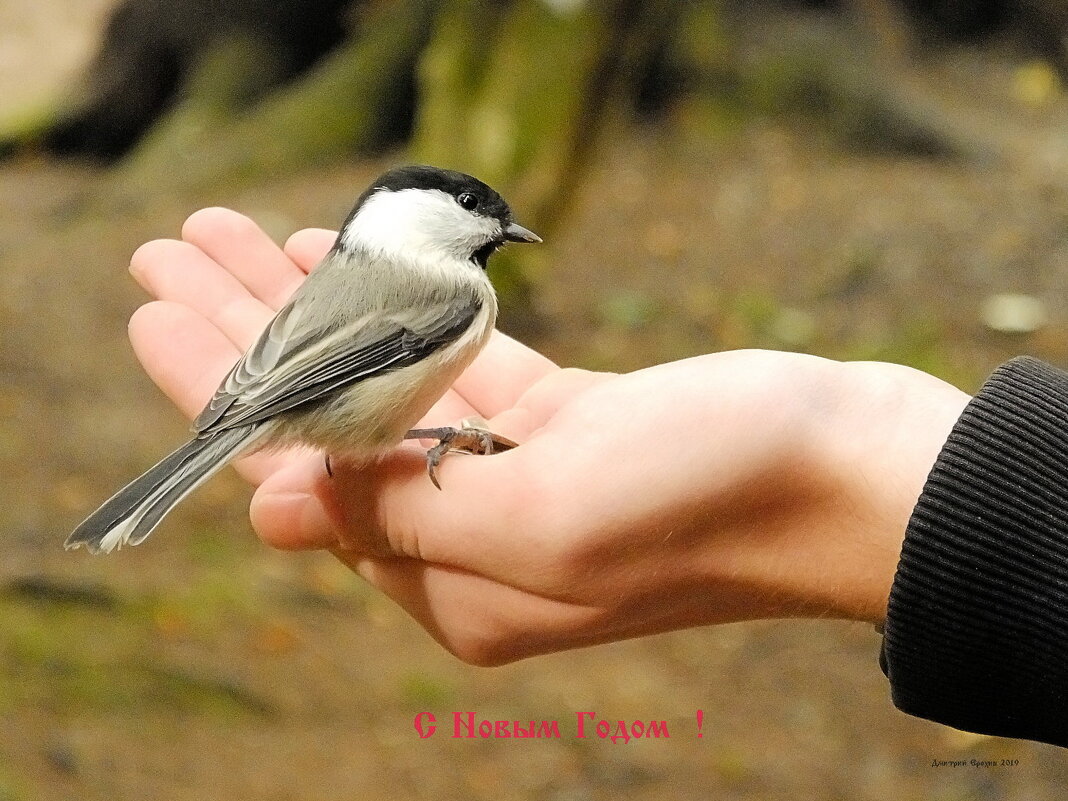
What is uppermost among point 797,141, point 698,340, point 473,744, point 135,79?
point 135,79

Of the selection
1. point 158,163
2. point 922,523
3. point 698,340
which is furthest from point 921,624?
point 158,163

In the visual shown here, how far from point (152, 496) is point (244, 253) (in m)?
0.55

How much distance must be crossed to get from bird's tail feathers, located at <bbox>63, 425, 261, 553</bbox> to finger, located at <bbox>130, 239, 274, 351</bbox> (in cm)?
31

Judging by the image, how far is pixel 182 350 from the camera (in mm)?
1369

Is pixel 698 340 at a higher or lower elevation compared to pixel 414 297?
lower

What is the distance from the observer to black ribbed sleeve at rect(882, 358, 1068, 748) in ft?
3.18

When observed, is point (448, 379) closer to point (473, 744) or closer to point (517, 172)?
point (473, 744)

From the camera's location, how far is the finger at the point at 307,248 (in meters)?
1.60

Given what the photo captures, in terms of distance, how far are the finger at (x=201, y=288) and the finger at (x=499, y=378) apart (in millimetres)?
278

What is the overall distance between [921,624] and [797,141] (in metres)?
2.92

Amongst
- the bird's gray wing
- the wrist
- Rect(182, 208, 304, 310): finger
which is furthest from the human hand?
Rect(182, 208, 304, 310): finger

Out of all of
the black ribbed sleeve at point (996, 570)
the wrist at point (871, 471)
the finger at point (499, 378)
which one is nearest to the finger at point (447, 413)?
the finger at point (499, 378)

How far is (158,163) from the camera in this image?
11.8 ft

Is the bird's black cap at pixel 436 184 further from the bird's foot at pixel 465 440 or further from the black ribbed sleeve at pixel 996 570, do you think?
the black ribbed sleeve at pixel 996 570
